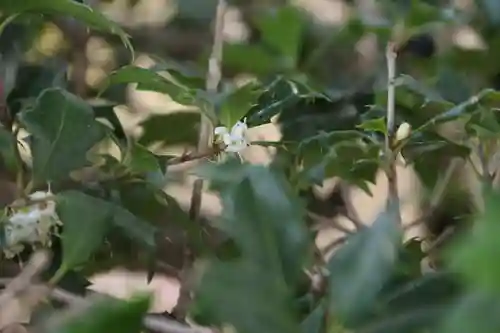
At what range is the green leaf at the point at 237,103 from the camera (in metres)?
0.48

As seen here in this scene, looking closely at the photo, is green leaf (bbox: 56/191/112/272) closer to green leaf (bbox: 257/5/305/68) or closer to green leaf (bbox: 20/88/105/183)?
green leaf (bbox: 20/88/105/183)

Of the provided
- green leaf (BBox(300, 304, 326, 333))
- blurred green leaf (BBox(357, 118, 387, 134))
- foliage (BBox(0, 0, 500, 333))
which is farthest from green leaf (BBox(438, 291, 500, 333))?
blurred green leaf (BBox(357, 118, 387, 134))

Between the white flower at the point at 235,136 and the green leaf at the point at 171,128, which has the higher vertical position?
the white flower at the point at 235,136

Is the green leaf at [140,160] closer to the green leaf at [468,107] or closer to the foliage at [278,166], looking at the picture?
the foliage at [278,166]

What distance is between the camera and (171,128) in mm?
650

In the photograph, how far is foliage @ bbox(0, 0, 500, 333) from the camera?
30 centimetres

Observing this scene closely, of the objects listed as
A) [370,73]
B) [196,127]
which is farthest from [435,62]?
[196,127]

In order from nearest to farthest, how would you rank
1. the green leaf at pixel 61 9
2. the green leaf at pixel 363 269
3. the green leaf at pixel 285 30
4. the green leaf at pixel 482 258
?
the green leaf at pixel 482 258, the green leaf at pixel 363 269, the green leaf at pixel 61 9, the green leaf at pixel 285 30

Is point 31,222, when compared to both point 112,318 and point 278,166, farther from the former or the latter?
point 112,318

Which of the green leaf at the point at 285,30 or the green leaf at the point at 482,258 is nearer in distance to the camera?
the green leaf at the point at 482,258

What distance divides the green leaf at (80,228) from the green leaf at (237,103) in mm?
99

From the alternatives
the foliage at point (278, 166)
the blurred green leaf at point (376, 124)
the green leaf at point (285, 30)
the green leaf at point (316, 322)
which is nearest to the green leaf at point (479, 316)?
the foliage at point (278, 166)

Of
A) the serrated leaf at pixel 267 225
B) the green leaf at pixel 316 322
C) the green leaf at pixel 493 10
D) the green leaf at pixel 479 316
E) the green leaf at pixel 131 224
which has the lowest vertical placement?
the green leaf at pixel 131 224

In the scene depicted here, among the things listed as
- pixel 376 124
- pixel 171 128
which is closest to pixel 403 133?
pixel 376 124
